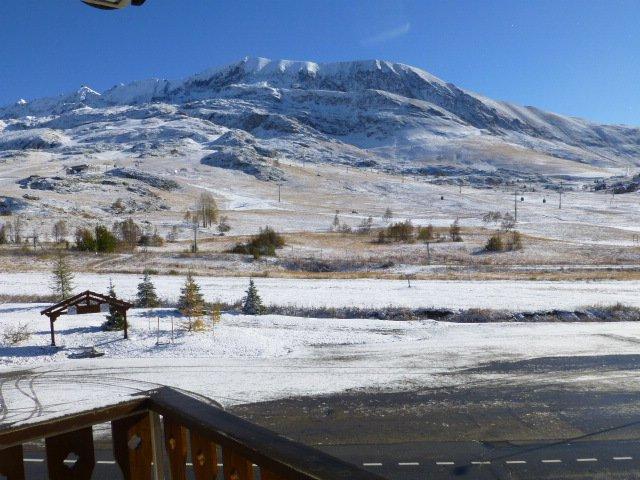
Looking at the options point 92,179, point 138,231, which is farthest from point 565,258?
point 92,179

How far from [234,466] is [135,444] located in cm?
64

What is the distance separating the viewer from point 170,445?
101 inches

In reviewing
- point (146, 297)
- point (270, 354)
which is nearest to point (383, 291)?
point (146, 297)

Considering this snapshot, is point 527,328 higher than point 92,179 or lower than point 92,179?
lower

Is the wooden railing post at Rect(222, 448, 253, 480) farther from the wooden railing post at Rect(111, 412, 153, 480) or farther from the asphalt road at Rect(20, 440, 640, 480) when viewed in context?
the asphalt road at Rect(20, 440, 640, 480)

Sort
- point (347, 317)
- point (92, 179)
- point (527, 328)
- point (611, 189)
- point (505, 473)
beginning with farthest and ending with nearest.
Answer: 1. point (611, 189)
2. point (92, 179)
3. point (347, 317)
4. point (527, 328)
5. point (505, 473)

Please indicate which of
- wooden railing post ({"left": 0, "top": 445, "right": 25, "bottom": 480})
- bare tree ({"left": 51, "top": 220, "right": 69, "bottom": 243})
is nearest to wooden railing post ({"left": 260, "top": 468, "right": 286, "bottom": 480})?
wooden railing post ({"left": 0, "top": 445, "right": 25, "bottom": 480})

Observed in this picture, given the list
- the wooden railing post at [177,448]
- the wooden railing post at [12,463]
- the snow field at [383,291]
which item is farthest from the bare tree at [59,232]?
the wooden railing post at [177,448]

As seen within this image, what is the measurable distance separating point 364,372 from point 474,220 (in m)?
88.2

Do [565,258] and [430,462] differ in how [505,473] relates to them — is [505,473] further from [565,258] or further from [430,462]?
[565,258]

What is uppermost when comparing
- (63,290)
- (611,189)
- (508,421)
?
(611,189)

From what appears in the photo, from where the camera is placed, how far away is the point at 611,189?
532 feet

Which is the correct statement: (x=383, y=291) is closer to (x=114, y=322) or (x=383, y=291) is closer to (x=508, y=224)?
(x=114, y=322)

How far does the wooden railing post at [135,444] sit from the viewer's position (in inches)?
100
